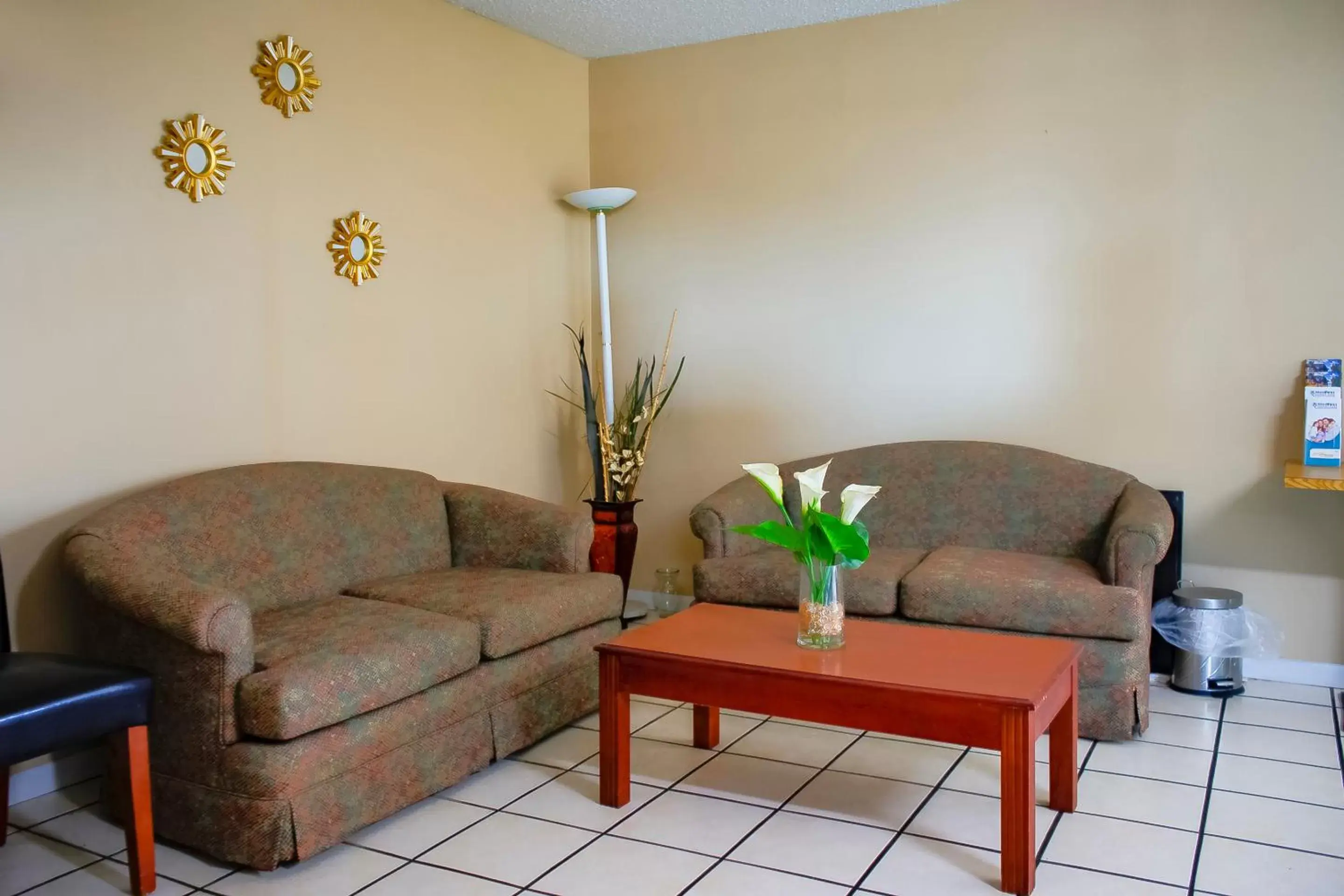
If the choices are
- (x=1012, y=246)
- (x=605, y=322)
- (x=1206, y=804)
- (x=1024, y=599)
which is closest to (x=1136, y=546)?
(x=1024, y=599)

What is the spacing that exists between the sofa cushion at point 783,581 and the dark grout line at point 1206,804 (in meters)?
1.07

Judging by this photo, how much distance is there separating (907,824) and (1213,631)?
5.57 feet

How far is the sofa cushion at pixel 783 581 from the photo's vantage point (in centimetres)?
372

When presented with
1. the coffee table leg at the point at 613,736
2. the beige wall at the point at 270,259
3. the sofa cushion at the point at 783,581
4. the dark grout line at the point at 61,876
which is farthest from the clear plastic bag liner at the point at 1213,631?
the dark grout line at the point at 61,876

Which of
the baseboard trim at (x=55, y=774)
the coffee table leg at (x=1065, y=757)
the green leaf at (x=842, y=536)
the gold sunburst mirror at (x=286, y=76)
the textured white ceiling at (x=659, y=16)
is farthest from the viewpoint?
the textured white ceiling at (x=659, y=16)

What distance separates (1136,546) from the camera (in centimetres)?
345

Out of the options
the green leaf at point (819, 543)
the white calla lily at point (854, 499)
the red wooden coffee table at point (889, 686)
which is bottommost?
the red wooden coffee table at point (889, 686)

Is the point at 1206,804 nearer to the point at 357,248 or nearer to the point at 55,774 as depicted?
the point at 55,774

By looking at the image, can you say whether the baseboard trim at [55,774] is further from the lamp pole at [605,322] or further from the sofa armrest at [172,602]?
the lamp pole at [605,322]

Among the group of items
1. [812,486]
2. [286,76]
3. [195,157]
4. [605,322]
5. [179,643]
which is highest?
[286,76]

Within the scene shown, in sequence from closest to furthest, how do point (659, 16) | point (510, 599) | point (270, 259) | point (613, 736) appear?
1. point (613, 736)
2. point (510, 599)
3. point (270, 259)
4. point (659, 16)

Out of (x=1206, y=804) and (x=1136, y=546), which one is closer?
(x=1206, y=804)

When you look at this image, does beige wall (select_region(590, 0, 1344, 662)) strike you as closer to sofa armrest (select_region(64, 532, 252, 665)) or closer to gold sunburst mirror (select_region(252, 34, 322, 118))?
gold sunburst mirror (select_region(252, 34, 322, 118))

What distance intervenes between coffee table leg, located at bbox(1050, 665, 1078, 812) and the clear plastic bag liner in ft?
4.06
